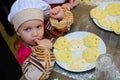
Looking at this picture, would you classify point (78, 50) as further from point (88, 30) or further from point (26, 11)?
point (26, 11)

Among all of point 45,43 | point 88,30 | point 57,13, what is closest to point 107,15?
point 88,30

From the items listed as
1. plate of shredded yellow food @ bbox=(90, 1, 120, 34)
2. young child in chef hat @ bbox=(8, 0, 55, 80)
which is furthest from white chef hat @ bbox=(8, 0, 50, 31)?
plate of shredded yellow food @ bbox=(90, 1, 120, 34)

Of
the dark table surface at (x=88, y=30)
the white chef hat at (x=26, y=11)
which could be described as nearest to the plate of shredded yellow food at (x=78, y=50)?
the dark table surface at (x=88, y=30)

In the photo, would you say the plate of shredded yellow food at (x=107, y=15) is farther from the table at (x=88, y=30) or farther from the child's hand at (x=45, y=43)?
the child's hand at (x=45, y=43)

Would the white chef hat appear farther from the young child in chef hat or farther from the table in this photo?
the table

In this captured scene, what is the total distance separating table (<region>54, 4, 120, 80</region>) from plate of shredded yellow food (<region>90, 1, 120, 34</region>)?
22 mm

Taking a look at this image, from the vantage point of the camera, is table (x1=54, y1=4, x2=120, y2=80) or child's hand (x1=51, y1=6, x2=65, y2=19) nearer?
table (x1=54, y1=4, x2=120, y2=80)

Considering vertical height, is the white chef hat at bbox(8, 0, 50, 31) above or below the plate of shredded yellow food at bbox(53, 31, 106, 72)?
above

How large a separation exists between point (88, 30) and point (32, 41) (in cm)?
27

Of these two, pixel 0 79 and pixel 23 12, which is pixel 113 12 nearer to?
pixel 23 12

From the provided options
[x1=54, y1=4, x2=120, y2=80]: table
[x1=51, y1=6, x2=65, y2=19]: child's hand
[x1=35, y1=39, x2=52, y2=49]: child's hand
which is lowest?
[x1=54, y1=4, x2=120, y2=80]: table

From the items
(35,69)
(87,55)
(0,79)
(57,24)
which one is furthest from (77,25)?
(0,79)

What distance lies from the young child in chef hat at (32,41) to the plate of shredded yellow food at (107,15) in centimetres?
24

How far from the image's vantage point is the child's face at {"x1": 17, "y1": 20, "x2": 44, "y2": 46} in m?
0.92
